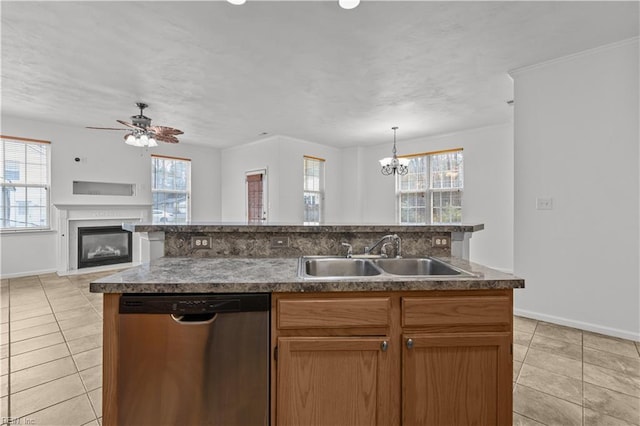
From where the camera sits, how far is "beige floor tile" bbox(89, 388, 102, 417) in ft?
5.72

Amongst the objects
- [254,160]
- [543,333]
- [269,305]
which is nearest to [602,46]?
[543,333]

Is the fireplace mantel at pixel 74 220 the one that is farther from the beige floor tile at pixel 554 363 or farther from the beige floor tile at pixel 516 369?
the beige floor tile at pixel 554 363

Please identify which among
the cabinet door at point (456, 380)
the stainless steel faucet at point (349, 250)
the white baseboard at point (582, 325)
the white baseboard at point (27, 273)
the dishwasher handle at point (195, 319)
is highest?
the stainless steel faucet at point (349, 250)

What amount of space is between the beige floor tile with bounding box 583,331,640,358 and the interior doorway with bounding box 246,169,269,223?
5.06 metres

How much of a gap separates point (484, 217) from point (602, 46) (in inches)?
120

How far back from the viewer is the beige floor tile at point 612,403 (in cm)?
167

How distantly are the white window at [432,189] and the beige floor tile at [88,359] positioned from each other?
5.35m

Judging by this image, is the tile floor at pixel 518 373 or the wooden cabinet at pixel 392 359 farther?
the tile floor at pixel 518 373

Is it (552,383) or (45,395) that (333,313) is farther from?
(45,395)

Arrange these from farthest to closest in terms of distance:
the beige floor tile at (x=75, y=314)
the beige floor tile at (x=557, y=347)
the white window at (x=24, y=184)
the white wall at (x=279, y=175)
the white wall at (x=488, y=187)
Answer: the white wall at (x=279, y=175) → the white wall at (x=488, y=187) → the white window at (x=24, y=184) → the beige floor tile at (x=75, y=314) → the beige floor tile at (x=557, y=347)

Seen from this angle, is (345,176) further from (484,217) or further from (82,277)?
(82,277)

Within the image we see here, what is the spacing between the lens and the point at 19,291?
13.2ft

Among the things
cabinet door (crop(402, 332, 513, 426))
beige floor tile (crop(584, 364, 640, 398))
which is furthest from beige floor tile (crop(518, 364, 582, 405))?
cabinet door (crop(402, 332, 513, 426))

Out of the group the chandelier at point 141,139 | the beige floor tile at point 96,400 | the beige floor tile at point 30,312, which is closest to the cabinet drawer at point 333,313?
the beige floor tile at point 96,400
